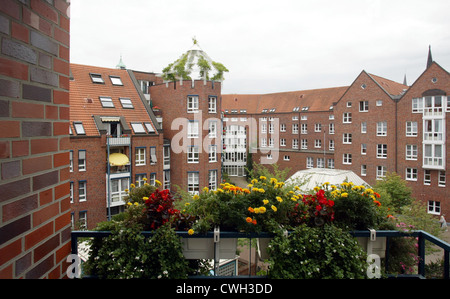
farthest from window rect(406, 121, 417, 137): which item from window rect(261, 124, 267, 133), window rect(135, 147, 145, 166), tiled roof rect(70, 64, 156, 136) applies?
window rect(261, 124, 267, 133)

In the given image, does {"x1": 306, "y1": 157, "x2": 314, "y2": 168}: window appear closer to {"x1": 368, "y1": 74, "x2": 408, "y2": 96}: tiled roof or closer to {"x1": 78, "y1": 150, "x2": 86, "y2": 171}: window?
{"x1": 368, "y1": 74, "x2": 408, "y2": 96}: tiled roof

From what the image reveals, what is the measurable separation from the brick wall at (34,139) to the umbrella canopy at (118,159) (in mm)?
18494

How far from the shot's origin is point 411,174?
26.5m

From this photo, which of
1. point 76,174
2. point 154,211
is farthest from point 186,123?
point 154,211

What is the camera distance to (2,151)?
1470 millimetres

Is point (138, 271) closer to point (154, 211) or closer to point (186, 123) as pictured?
point (154, 211)

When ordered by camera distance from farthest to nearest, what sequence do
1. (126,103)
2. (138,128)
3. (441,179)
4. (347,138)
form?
(347,138) < (441,179) < (126,103) < (138,128)

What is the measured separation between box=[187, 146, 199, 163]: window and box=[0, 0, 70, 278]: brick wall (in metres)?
22.1

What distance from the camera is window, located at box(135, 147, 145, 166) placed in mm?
21297

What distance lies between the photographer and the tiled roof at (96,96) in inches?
779

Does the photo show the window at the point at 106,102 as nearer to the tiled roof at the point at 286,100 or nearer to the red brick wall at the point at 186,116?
the red brick wall at the point at 186,116

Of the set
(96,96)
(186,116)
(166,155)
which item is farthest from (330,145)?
(96,96)

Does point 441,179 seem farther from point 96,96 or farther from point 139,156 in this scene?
point 96,96

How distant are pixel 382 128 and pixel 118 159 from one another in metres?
24.8
